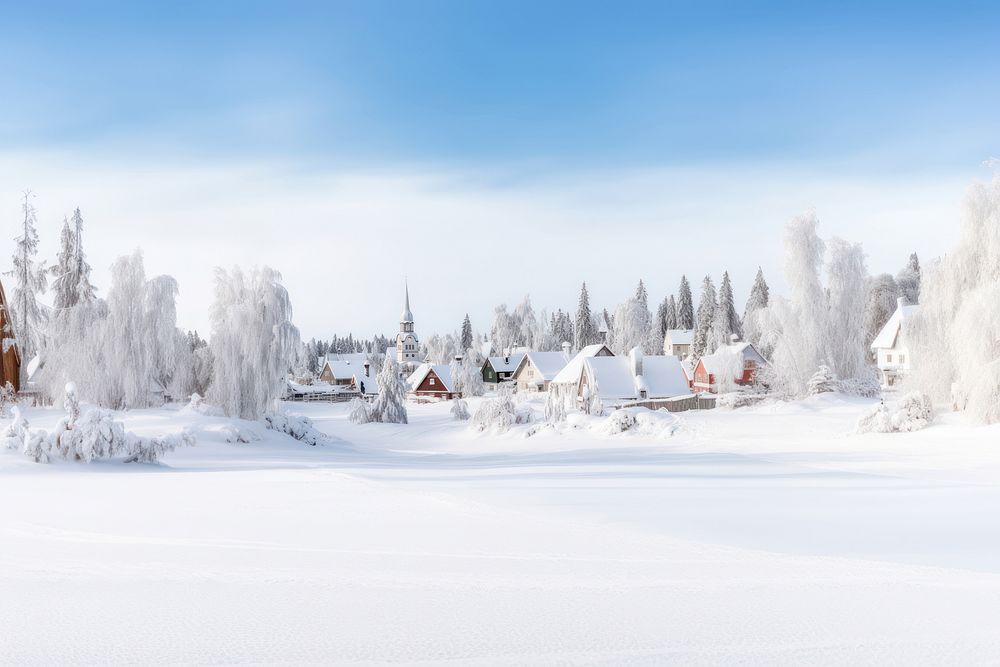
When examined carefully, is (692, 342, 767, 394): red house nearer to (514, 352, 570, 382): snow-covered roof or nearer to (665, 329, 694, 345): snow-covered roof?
(514, 352, 570, 382): snow-covered roof

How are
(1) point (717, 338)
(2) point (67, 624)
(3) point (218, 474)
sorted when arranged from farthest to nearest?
(1) point (717, 338) < (3) point (218, 474) < (2) point (67, 624)

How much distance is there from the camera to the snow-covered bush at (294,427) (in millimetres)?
30812

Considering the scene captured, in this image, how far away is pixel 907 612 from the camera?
20.0 feet

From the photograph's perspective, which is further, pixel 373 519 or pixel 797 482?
pixel 797 482

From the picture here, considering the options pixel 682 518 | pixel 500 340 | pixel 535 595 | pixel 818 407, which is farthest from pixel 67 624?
pixel 500 340

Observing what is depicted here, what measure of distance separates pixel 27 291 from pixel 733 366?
143ft

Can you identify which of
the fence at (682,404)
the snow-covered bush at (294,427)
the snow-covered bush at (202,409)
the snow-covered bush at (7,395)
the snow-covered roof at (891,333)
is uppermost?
the snow-covered roof at (891,333)

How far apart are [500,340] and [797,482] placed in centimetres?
10111

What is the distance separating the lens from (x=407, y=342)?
363ft

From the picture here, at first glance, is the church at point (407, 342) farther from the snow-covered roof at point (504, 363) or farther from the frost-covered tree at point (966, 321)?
the frost-covered tree at point (966, 321)

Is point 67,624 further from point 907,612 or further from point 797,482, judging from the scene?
point 797,482

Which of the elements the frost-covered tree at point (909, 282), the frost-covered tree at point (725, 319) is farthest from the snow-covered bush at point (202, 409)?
the frost-covered tree at point (909, 282)

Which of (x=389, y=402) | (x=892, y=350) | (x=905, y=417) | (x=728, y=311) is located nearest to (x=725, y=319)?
(x=728, y=311)

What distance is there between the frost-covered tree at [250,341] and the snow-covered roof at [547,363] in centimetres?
4304
